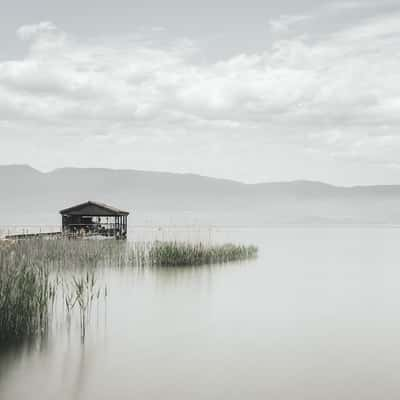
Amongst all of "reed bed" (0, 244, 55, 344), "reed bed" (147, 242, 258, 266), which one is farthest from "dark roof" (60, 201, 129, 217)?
"reed bed" (0, 244, 55, 344)

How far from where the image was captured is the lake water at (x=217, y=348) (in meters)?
6.30

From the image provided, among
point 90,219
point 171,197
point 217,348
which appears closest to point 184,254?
point 217,348

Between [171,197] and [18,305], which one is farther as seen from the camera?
[171,197]

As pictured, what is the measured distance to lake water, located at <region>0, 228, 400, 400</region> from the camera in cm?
630

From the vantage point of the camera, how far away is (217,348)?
818 cm

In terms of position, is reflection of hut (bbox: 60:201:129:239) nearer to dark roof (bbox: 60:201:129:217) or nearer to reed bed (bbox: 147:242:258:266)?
dark roof (bbox: 60:201:129:217)

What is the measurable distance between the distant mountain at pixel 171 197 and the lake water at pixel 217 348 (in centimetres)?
13966

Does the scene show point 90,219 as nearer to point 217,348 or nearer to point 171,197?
point 217,348

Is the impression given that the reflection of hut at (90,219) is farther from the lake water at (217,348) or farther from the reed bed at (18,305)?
the reed bed at (18,305)

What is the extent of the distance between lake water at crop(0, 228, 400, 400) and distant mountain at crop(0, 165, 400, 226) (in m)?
140

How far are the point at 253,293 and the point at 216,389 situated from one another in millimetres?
8029

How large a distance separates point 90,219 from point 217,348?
2039cm

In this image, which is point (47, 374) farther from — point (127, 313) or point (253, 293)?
point (253, 293)

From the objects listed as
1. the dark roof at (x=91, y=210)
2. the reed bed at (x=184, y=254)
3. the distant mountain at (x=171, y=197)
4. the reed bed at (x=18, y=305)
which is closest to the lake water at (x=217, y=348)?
the reed bed at (x=18, y=305)
